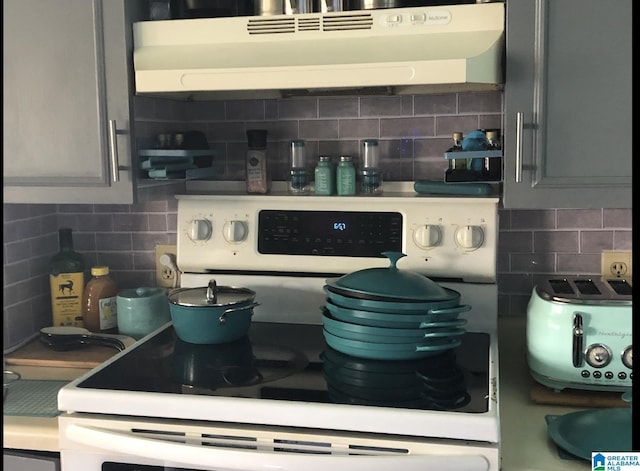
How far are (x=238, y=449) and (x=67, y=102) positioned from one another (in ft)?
3.13

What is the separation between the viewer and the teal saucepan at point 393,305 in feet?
5.07

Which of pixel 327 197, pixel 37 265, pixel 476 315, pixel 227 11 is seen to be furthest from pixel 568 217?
pixel 37 265

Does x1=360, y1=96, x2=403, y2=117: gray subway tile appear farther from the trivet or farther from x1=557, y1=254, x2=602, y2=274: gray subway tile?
the trivet

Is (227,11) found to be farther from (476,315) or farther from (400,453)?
(400,453)

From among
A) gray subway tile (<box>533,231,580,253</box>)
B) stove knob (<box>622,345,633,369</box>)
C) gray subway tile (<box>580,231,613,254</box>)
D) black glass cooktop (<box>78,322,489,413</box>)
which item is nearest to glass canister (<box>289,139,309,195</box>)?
black glass cooktop (<box>78,322,489,413</box>)

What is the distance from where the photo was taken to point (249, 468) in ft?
4.32

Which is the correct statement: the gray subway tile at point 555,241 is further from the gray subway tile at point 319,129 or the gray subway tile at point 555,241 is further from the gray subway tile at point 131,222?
the gray subway tile at point 131,222

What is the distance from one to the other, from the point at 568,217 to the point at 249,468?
1.11 m

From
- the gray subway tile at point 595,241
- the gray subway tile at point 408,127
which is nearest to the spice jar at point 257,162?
the gray subway tile at point 408,127

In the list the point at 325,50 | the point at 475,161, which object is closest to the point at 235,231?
the point at 325,50

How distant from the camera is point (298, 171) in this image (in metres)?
1.95

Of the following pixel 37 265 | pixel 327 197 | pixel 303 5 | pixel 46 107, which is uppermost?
pixel 303 5

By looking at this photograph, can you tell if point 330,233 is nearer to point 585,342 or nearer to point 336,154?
point 336,154

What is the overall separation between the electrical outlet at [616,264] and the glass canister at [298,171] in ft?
2.69
